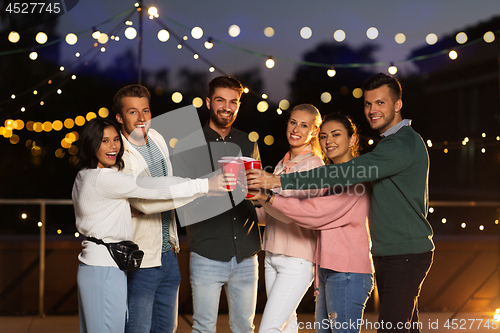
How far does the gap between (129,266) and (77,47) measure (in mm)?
4190

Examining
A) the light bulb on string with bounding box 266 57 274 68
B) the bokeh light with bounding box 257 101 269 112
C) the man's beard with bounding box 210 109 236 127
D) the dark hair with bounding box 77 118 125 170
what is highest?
the light bulb on string with bounding box 266 57 274 68

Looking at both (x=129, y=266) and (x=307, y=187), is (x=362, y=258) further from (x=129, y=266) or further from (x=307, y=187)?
(x=129, y=266)

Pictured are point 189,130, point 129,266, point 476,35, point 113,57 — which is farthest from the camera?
point 113,57

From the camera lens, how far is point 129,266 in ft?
6.40

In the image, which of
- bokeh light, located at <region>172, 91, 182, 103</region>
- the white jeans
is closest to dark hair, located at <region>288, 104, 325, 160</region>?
the white jeans

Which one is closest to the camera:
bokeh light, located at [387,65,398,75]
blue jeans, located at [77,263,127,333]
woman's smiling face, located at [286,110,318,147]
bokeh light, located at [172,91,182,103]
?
blue jeans, located at [77,263,127,333]

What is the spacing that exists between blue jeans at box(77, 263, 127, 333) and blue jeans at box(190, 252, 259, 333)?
438 millimetres

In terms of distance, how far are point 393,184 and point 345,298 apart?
21.2 inches

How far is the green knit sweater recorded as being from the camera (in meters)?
1.95

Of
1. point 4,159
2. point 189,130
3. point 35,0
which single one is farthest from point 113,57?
point 189,130

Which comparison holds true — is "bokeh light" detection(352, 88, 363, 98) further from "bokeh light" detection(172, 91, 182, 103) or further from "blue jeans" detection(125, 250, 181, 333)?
"blue jeans" detection(125, 250, 181, 333)

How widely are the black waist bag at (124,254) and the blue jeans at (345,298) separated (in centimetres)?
84

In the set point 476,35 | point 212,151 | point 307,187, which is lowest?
point 307,187

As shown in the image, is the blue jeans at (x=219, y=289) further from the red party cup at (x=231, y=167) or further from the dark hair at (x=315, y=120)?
the dark hair at (x=315, y=120)
